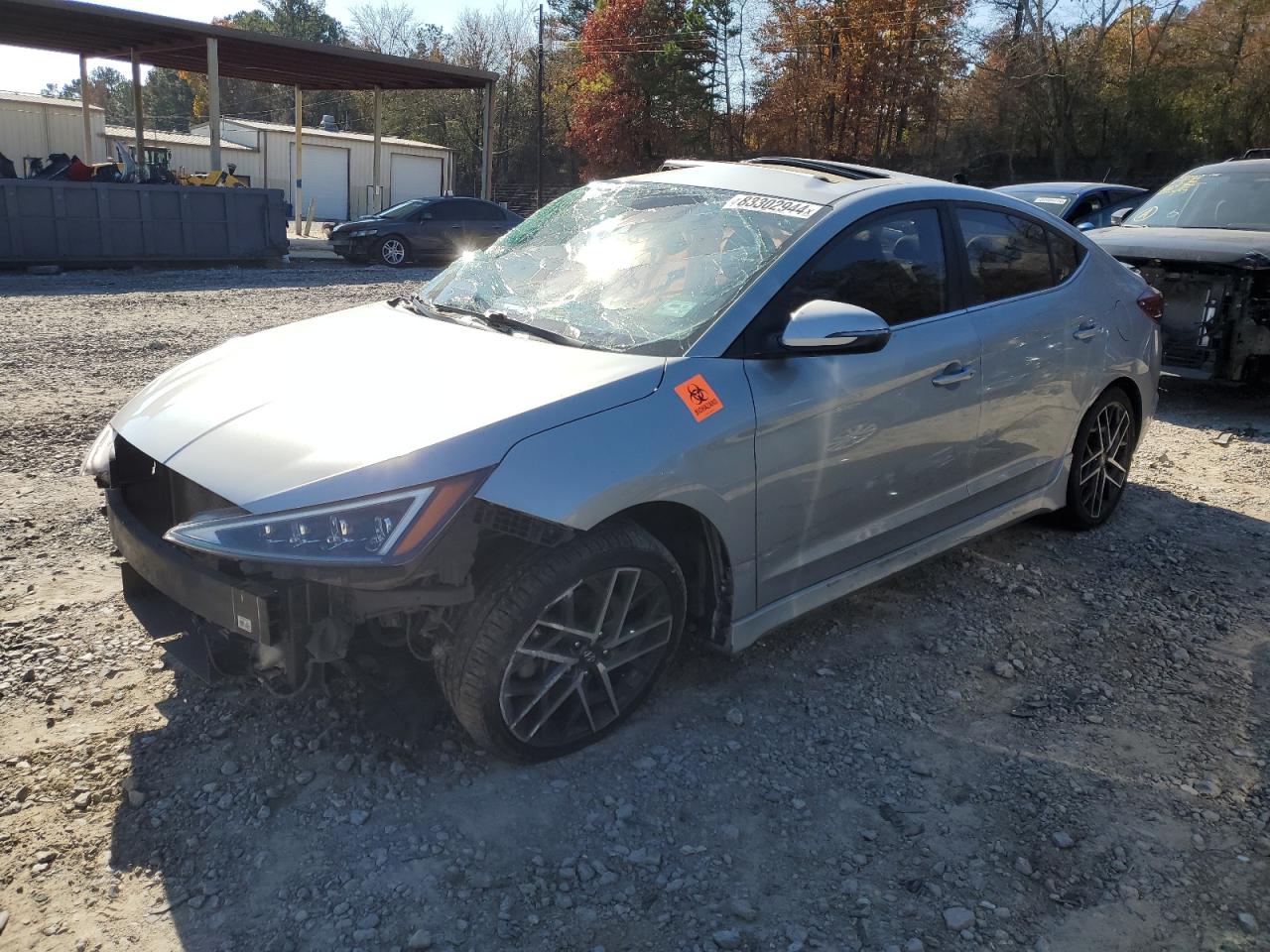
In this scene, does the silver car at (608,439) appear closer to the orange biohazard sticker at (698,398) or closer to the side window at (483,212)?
the orange biohazard sticker at (698,398)

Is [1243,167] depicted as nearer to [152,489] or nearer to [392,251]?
[152,489]

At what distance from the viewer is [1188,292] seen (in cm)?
759

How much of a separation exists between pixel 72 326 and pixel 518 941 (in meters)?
9.62

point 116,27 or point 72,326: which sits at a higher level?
point 116,27

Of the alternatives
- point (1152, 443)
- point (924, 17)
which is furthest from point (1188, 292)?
point (924, 17)

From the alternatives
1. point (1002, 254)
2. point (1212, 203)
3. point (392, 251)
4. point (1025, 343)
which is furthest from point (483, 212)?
point (1025, 343)

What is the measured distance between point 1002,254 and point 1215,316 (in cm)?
414

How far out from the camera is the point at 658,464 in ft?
9.57

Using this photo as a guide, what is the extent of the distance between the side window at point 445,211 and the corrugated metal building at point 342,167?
18547 millimetres

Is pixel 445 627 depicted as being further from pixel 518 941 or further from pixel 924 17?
pixel 924 17

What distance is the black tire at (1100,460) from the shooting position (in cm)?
486

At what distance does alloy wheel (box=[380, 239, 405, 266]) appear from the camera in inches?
777

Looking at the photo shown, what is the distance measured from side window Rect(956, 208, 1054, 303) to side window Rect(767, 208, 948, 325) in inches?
8.7

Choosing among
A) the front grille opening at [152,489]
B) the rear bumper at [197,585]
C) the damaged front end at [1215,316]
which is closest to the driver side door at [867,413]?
the rear bumper at [197,585]
